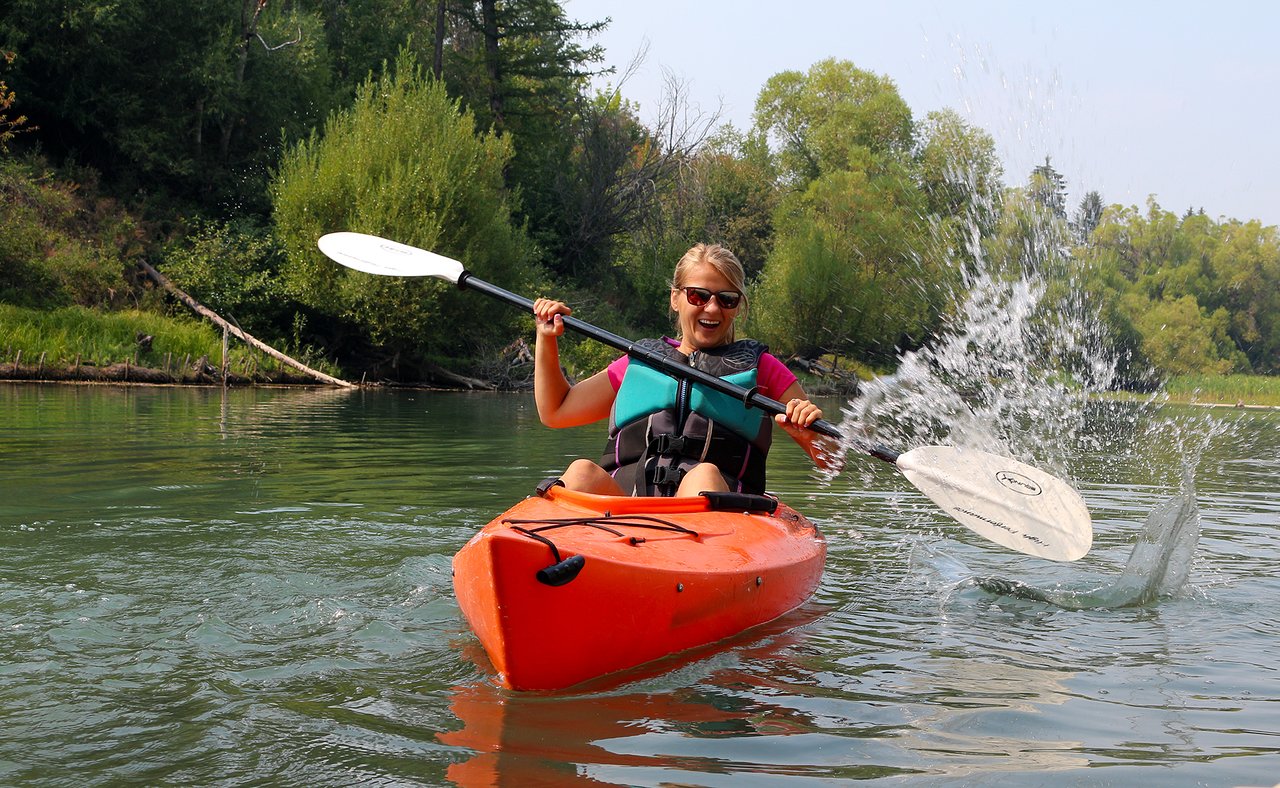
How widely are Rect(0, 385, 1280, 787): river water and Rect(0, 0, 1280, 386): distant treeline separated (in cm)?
714

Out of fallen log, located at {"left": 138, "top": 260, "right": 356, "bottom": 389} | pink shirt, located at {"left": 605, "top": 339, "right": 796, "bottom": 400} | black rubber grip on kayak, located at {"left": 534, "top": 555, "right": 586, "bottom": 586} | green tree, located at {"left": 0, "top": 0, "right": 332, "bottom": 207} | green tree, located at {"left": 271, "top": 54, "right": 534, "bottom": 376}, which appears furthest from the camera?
green tree, located at {"left": 0, "top": 0, "right": 332, "bottom": 207}

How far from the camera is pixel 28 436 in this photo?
8.58m

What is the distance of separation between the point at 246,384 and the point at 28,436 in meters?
9.29

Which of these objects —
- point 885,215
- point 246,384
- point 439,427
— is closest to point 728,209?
point 885,215

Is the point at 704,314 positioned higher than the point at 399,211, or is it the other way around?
the point at 399,211

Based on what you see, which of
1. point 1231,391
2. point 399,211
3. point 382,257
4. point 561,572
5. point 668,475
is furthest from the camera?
point 1231,391

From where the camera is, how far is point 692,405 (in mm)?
4316

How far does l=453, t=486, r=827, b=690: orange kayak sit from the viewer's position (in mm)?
2928

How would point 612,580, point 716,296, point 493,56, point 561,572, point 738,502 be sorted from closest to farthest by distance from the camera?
point 561,572, point 612,580, point 738,502, point 716,296, point 493,56

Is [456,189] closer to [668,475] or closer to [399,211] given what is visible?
[399,211]

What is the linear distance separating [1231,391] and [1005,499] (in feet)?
103

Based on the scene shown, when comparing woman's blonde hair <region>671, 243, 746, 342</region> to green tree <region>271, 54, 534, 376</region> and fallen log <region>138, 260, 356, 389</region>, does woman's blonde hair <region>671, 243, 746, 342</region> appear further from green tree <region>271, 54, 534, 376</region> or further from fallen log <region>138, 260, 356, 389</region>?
green tree <region>271, 54, 534, 376</region>

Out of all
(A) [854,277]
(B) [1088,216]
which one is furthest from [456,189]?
(A) [854,277]

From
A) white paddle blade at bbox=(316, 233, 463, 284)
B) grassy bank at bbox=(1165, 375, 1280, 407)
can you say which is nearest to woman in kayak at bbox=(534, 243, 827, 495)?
white paddle blade at bbox=(316, 233, 463, 284)
